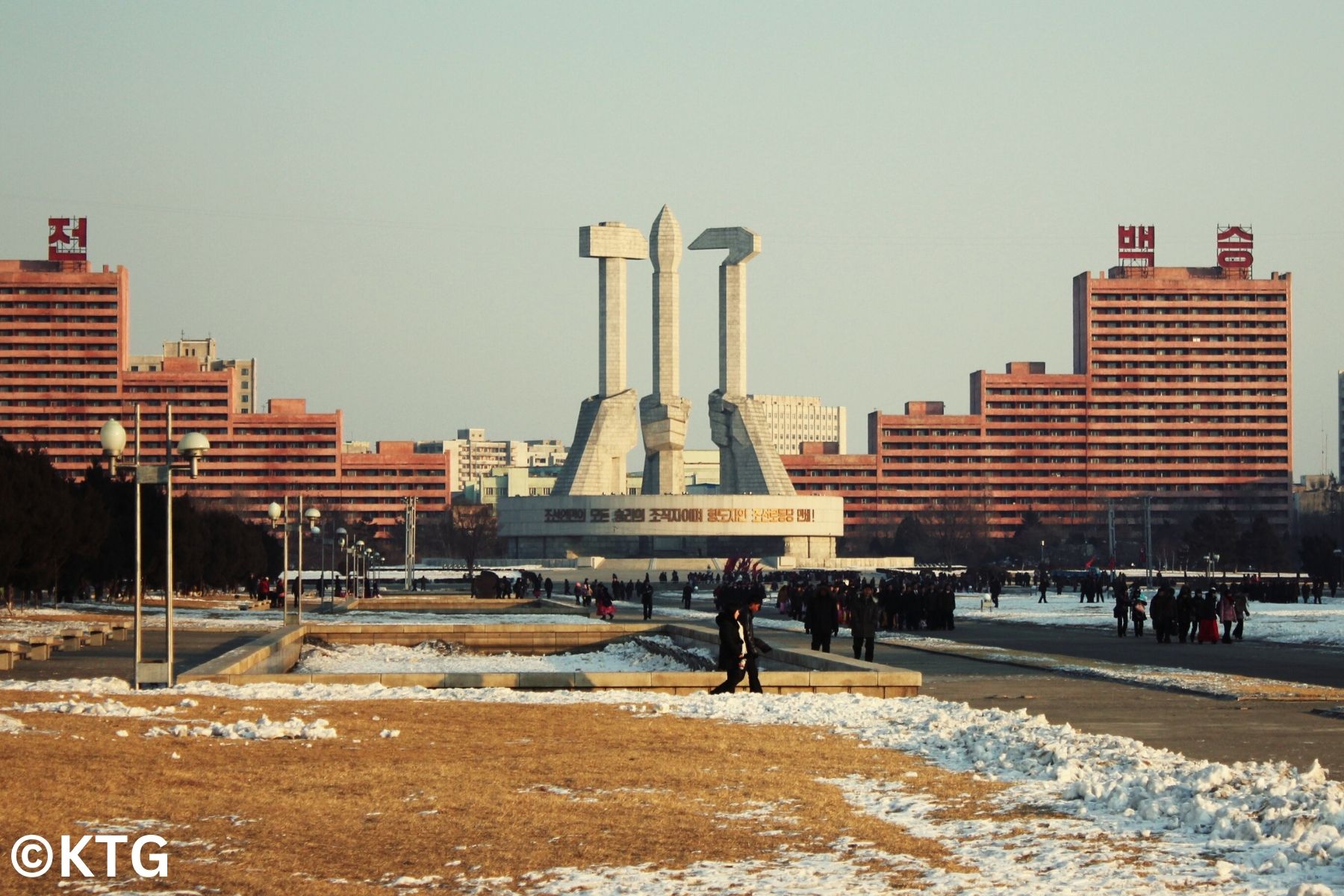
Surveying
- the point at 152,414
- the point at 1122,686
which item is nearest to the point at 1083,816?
the point at 1122,686

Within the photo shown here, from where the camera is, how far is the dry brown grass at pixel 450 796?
359 inches

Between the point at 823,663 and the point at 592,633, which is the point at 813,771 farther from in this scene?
the point at 592,633

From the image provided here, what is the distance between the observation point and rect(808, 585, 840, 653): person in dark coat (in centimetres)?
2667

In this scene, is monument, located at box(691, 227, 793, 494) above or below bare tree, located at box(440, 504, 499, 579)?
above

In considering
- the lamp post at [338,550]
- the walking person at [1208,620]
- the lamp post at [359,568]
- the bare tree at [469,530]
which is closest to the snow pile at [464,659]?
the walking person at [1208,620]

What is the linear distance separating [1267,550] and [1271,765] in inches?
4163

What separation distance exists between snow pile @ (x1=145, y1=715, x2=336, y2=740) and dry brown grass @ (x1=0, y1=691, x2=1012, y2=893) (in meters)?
0.20

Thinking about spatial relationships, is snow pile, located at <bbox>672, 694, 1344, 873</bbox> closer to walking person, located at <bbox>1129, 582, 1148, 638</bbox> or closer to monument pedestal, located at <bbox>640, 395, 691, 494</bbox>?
walking person, located at <bbox>1129, 582, 1148, 638</bbox>

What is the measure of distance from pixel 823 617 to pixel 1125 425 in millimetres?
162852

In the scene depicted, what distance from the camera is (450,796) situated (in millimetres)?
11078

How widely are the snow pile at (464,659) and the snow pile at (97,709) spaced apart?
48.6 ft

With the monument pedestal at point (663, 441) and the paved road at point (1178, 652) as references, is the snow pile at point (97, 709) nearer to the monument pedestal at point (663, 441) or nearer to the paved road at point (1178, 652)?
the paved road at point (1178, 652)

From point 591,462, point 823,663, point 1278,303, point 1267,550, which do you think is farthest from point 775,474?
point 823,663

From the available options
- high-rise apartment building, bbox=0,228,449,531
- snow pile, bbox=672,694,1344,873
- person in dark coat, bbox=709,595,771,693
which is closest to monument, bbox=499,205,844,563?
high-rise apartment building, bbox=0,228,449,531
